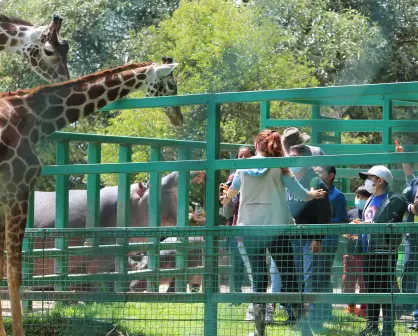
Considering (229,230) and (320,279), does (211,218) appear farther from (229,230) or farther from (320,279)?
(320,279)

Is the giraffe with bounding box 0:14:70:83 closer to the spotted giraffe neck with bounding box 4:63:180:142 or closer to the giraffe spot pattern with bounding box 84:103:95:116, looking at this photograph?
the spotted giraffe neck with bounding box 4:63:180:142

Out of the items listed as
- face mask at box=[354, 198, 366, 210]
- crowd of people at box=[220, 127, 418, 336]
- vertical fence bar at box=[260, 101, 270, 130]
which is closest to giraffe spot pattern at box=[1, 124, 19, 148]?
crowd of people at box=[220, 127, 418, 336]

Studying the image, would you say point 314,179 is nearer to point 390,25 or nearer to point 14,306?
point 14,306

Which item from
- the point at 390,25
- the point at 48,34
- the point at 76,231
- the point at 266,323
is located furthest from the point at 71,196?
the point at 390,25

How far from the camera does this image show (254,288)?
260 inches

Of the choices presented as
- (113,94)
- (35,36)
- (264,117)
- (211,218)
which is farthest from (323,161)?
(35,36)

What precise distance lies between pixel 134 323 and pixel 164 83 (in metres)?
2.83

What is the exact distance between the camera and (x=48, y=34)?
10750 millimetres

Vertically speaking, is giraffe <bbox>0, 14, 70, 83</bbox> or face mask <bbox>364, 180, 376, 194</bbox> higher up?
giraffe <bbox>0, 14, 70, 83</bbox>

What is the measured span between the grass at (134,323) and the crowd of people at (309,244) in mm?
121

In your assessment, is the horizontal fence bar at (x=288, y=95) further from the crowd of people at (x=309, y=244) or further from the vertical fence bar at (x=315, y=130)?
the vertical fence bar at (x=315, y=130)

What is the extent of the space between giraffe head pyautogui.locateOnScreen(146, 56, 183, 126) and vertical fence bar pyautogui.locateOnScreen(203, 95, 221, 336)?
2.96 feet

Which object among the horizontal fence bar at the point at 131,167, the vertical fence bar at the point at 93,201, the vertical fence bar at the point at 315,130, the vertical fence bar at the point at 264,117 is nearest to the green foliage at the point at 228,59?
the vertical fence bar at the point at 315,130

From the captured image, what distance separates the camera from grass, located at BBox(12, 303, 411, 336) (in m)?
6.66
